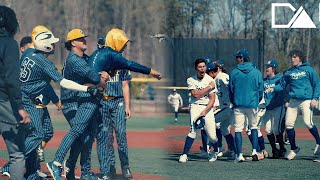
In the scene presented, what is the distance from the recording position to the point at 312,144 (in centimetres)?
1460

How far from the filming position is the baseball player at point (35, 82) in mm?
8023

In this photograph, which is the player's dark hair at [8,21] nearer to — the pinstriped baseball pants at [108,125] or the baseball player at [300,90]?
the pinstriped baseball pants at [108,125]

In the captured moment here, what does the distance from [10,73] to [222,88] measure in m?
5.28

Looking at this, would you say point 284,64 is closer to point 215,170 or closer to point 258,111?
point 258,111

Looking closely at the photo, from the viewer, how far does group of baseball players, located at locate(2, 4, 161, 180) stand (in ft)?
26.7

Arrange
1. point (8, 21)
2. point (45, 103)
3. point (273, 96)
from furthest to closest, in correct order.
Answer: point (273, 96) → point (45, 103) → point (8, 21)

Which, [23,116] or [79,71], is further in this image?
[79,71]

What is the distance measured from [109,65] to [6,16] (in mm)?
1431

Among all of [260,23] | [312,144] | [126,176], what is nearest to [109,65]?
[126,176]

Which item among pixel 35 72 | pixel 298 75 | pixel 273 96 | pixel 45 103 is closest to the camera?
pixel 35 72

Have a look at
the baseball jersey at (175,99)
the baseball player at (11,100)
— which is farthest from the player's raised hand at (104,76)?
the baseball jersey at (175,99)

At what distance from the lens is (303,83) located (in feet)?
37.7

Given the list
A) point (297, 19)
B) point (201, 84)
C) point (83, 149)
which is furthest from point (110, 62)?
A: point (297, 19)

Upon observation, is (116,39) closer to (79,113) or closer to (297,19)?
(79,113)
